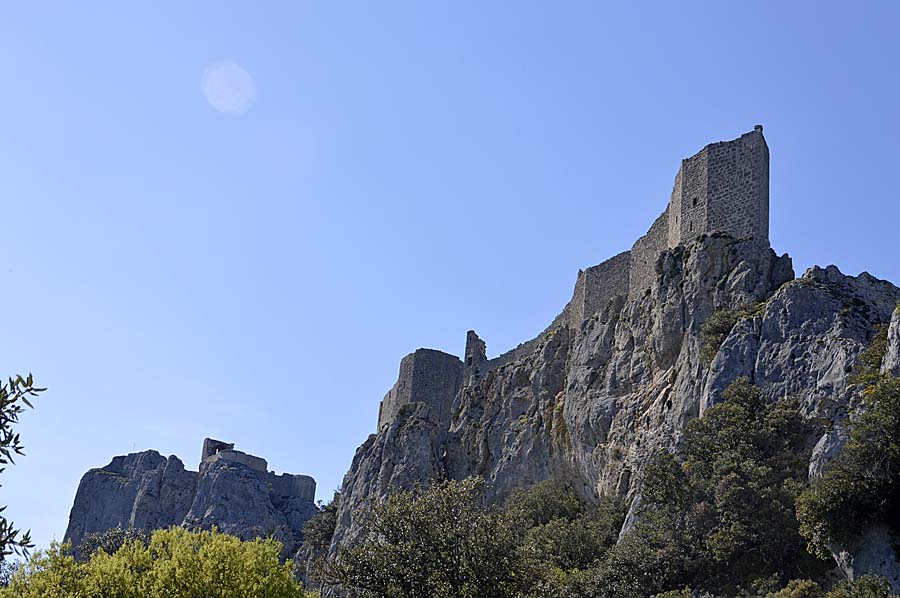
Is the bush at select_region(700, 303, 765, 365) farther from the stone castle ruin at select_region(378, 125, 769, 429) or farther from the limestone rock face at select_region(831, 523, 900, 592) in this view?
the limestone rock face at select_region(831, 523, 900, 592)

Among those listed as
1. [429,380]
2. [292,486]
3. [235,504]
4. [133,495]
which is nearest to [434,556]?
[429,380]

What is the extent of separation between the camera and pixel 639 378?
45438mm

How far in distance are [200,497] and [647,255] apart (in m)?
48.0

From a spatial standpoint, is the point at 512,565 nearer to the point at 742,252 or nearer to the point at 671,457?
the point at 671,457

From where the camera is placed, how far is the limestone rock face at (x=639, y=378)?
36.4m

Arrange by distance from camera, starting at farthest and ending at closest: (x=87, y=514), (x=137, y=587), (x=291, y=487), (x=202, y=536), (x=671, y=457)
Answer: (x=87, y=514) < (x=291, y=487) < (x=671, y=457) < (x=202, y=536) < (x=137, y=587)

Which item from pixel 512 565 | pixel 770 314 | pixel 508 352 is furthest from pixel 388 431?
pixel 512 565

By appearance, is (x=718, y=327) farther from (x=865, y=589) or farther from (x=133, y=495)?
(x=133, y=495)

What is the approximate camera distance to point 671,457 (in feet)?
121

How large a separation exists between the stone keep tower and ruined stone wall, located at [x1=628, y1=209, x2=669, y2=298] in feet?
6.41

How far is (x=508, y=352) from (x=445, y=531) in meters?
31.9

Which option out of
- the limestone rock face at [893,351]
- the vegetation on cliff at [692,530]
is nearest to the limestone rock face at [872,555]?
the vegetation on cliff at [692,530]

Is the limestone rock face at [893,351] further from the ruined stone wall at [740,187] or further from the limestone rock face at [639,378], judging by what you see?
the ruined stone wall at [740,187]

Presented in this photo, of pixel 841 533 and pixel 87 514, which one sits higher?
pixel 87 514
